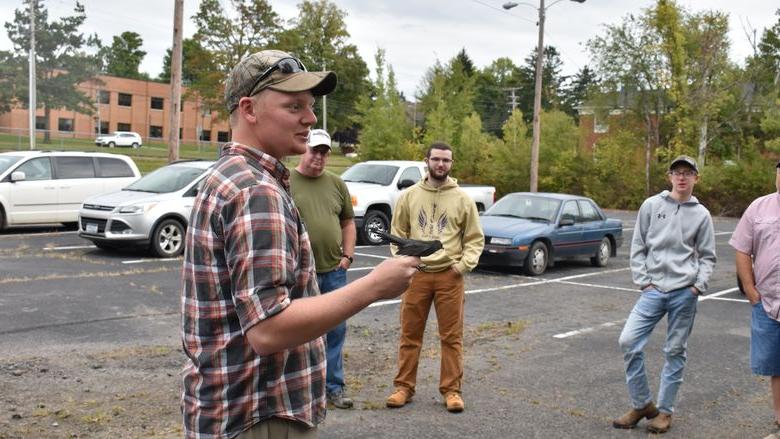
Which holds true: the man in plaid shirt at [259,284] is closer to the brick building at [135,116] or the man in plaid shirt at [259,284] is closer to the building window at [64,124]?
the brick building at [135,116]

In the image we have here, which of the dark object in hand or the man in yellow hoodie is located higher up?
the dark object in hand

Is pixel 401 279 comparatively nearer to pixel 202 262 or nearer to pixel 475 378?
pixel 202 262

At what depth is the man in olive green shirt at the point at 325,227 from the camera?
583 centimetres

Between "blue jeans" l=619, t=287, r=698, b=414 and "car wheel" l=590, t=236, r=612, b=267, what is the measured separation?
10407 millimetres

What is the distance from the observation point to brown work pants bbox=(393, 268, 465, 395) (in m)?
6.01

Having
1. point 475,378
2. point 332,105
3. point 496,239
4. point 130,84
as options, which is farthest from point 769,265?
point 130,84

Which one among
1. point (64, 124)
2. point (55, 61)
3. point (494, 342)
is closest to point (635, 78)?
point (494, 342)

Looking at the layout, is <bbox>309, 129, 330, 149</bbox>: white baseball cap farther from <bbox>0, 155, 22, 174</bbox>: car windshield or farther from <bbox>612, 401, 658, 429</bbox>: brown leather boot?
<bbox>0, 155, 22, 174</bbox>: car windshield

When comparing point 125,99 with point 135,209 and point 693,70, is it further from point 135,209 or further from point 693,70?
point 135,209

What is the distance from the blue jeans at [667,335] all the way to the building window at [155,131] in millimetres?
86465

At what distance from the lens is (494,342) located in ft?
27.6

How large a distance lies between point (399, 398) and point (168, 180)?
32.8ft

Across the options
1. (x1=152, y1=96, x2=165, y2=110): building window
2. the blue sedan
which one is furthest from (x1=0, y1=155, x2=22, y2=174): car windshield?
(x1=152, y1=96, x2=165, y2=110): building window

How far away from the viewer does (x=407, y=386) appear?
607 cm
